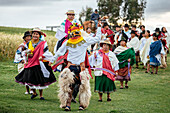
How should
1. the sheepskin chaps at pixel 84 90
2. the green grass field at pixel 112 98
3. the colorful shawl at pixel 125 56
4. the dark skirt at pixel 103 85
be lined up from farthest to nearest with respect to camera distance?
the colorful shawl at pixel 125 56 → the dark skirt at pixel 103 85 → the green grass field at pixel 112 98 → the sheepskin chaps at pixel 84 90

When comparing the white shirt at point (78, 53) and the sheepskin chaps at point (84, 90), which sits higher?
the white shirt at point (78, 53)

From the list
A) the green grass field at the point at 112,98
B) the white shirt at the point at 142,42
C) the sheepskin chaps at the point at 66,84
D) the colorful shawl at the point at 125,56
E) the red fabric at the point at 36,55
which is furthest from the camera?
the white shirt at the point at 142,42

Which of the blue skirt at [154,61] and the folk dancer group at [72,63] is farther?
the blue skirt at [154,61]

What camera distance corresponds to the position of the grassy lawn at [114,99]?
8508mm

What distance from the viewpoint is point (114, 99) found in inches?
430

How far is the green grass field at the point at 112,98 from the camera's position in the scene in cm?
845

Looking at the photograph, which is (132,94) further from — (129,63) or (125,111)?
(125,111)

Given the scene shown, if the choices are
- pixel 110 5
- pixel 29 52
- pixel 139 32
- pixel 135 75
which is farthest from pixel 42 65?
pixel 110 5

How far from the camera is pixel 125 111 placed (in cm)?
871

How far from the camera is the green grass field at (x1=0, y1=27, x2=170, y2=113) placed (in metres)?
8.45

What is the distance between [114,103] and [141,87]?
4305 mm

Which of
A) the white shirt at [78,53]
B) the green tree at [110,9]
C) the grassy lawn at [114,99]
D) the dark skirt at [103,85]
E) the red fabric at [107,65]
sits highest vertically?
the green tree at [110,9]

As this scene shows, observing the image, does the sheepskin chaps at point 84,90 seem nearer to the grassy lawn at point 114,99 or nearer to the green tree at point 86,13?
the grassy lawn at point 114,99

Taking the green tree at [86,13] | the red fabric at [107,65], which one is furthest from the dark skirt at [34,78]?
the green tree at [86,13]
